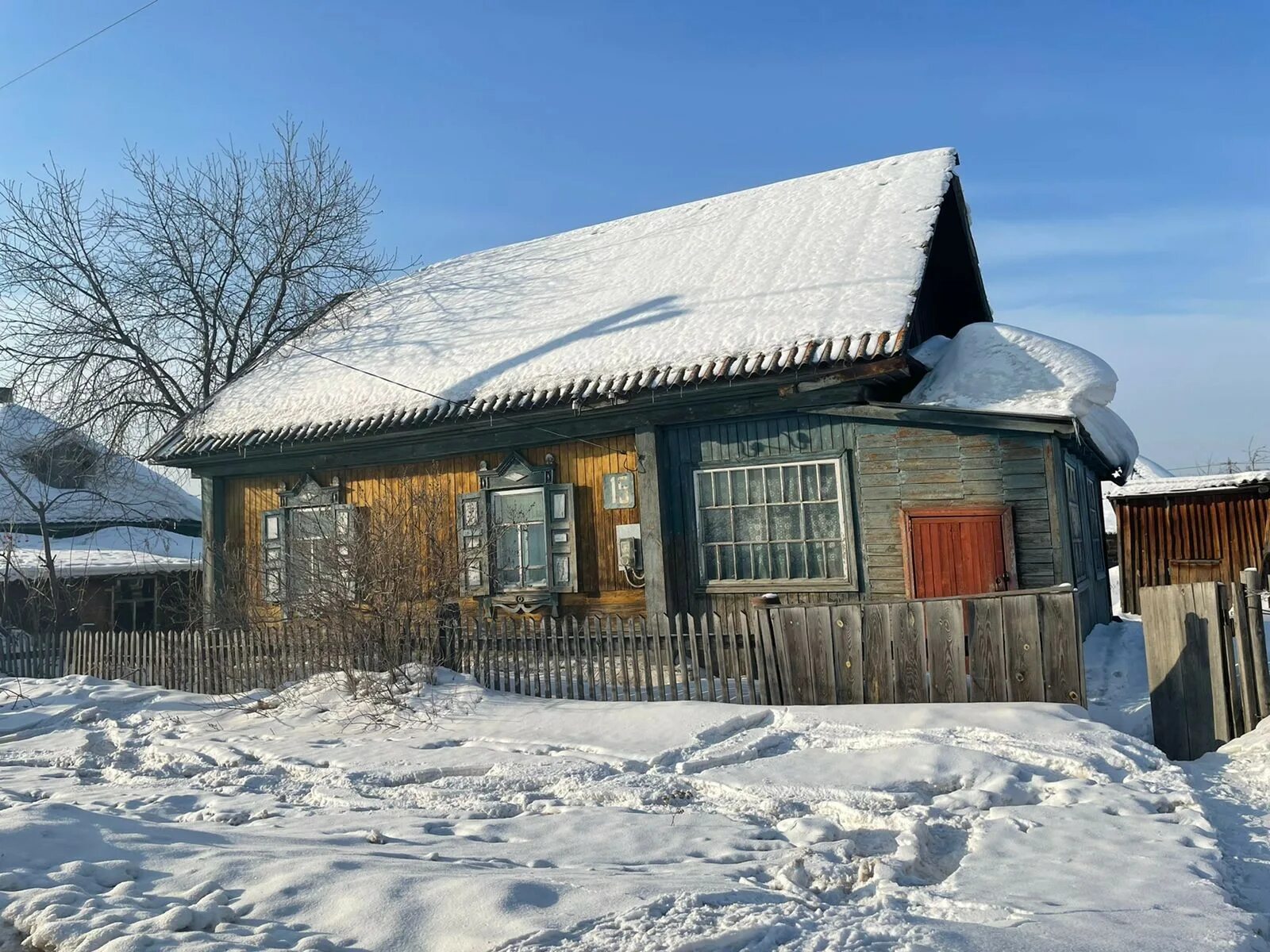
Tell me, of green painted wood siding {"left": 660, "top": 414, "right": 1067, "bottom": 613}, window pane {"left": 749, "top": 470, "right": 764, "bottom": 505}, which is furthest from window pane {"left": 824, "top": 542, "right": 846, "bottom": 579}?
window pane {"left": 749, "top": 470, "right": 764, "bottom": 505}

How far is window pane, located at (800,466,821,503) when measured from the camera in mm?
10930

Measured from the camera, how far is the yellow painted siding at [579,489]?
39.7ft

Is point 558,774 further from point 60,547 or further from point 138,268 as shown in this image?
point 60,547

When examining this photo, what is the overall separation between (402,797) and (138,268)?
18656mm

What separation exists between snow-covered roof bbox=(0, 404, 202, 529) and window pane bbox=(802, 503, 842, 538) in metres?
16.4

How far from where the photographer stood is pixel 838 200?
14586 mm

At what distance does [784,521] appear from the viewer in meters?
11.1

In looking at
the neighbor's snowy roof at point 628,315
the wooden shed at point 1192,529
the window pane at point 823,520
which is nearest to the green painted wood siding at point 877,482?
the window pane at point 823,520

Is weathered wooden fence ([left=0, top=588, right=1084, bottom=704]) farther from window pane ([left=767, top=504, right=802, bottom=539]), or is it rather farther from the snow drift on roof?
the snow drift on roof

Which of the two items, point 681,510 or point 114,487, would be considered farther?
point 114,487

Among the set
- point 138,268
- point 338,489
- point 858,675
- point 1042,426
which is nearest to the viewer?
point 858,675

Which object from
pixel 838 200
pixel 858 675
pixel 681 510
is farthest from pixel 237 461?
pixel 858 675

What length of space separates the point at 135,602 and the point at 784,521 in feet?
57.3

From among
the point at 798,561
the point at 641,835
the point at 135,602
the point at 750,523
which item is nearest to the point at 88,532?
the point at 135,602
